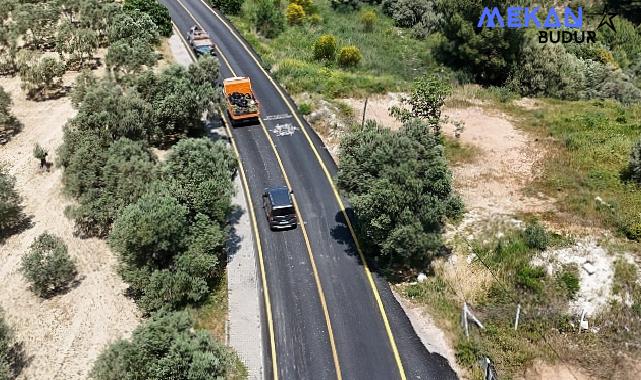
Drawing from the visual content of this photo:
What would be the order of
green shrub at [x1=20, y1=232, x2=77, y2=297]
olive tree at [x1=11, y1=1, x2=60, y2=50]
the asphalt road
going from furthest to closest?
olive tree at [x1=11, y1=1, x2=60, y2=50] < green shrub at [x1=20, y1=232, x2=77, y2=297] < the asphalt road

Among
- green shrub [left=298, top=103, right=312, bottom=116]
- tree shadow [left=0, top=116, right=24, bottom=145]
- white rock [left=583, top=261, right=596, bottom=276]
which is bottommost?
white rock [left=583, top=261, right=596, bottom=276]

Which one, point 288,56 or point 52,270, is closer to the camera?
point 52,270

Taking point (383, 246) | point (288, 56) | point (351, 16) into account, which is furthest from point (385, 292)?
point (351, 16)

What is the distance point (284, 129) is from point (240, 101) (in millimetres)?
4377

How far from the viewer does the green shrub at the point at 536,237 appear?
2802 centimetres

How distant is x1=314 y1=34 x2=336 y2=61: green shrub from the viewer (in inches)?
2173

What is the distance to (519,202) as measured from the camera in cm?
3241

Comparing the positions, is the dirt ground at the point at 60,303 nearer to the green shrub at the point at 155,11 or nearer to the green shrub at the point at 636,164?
the green shrub at the point at 155,11

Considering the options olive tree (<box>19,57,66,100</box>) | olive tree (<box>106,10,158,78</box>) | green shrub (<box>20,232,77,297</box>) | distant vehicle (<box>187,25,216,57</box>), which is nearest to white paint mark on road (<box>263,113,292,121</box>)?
olive tree (<box>106,10,158,78</box>)

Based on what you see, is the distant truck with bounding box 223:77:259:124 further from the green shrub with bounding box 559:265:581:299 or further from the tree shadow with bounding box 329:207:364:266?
the green shrub with bounding box 559:265:581:299

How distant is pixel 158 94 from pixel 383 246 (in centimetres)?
2275

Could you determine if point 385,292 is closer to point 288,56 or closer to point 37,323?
point 37,323

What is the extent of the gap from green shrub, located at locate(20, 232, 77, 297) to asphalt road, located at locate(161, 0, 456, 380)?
34.5 ft

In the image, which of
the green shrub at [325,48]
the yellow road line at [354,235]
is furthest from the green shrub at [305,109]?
the green shrub at [325,48]
